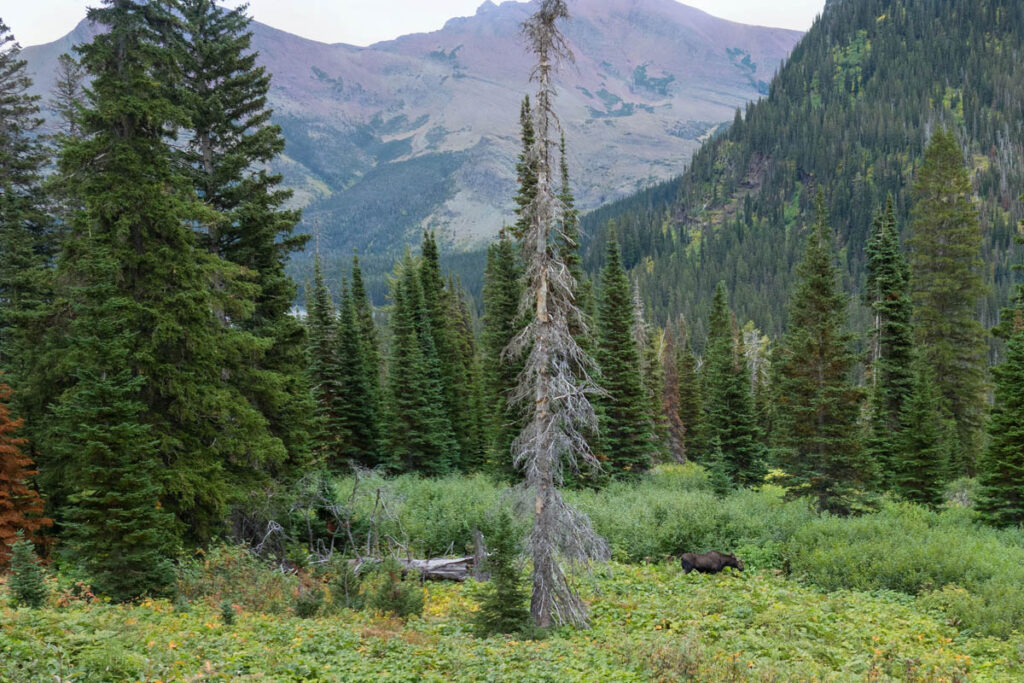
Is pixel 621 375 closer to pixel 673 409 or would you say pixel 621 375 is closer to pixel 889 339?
pixel 889 339

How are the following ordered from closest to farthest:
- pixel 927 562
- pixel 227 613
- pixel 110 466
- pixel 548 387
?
1. pixel 227 613
2. pixel 110 466
3. pixel 548 387
4. pixel 927 562

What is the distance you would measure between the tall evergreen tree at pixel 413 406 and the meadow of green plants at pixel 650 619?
1462 centimetres

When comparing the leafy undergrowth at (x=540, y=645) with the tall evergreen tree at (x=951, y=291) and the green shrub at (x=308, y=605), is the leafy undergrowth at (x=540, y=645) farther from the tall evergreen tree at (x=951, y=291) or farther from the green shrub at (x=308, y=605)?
the tall evergreen tree at (x=951, y=291)

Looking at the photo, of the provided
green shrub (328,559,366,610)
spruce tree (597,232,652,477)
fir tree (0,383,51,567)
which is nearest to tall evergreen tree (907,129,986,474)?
spruce tree (597,232,652,477)

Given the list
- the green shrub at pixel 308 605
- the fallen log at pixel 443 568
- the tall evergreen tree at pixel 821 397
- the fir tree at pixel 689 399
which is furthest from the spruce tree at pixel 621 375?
the fir tree at pixel 689 399

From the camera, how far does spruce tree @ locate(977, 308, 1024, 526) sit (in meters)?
18.2

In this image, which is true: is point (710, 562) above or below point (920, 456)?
below

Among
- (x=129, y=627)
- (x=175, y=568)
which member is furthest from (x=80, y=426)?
(x=129, y=627)

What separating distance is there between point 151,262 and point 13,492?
6.66 metres

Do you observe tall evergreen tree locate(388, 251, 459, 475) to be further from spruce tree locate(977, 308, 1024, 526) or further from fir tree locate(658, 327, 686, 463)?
spruce tree locate(977, 308, 1024, 526)

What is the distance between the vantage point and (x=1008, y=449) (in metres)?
18.2

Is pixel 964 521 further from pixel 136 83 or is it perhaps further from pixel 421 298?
pixel 421 298

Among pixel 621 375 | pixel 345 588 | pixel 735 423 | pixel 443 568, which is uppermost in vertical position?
pixel 621 375

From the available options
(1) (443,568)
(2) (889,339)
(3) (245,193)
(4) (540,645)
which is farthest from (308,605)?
(2) (889,339)
